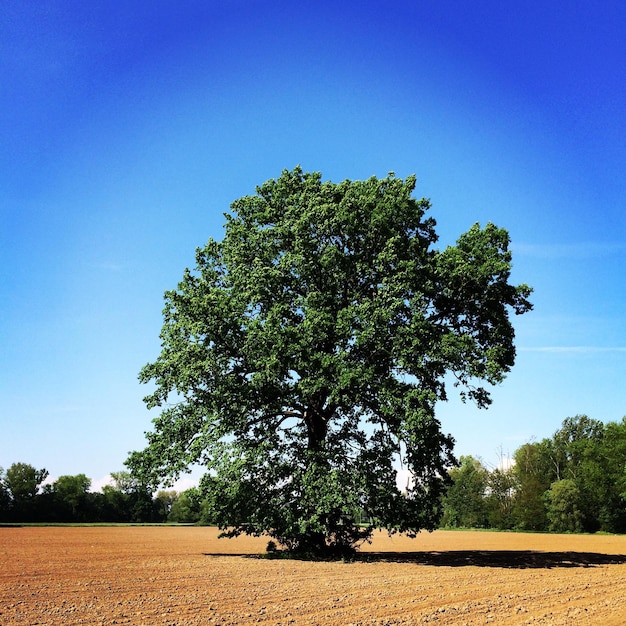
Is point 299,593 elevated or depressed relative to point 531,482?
depressed

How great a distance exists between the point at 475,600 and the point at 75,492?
10479 centimetres

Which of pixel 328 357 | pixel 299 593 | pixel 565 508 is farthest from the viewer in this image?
pixel 565 508

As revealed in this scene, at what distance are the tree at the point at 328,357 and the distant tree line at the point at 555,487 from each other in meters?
47.7

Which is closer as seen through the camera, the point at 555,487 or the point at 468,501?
the point at 555,487

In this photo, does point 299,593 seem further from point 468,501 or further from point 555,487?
point 468,501

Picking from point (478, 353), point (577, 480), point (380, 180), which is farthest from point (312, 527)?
point (577, 480)

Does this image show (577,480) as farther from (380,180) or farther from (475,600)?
(475,600)

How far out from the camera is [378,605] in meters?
13.7

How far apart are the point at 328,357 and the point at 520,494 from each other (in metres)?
84.8

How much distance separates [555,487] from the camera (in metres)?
87.9

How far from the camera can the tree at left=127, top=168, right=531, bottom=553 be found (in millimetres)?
24641

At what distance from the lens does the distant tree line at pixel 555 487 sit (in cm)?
8381

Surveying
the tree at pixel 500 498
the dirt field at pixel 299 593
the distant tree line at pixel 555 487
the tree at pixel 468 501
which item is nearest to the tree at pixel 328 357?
the dirt field at pixel 299 593

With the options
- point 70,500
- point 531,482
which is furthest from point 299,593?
point 70,500
